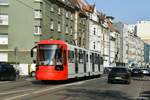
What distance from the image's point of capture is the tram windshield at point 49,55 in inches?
1409

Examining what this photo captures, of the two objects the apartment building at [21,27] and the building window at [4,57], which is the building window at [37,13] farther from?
the building window at [4,57]

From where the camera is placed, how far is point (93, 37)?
350ft

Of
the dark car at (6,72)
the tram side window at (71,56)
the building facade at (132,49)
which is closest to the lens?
the tram side window at (71,56)

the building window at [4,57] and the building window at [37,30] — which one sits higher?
the building window at [37,30]

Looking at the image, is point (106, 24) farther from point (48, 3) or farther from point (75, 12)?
point (48, 3)

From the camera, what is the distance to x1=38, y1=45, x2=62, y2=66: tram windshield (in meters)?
35.8

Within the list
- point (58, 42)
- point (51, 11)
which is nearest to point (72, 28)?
point (51, 11)

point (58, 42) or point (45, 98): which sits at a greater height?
point (58, 42)

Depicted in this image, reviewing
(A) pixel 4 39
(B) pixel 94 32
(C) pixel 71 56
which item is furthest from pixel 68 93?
(B) pixel 94 32

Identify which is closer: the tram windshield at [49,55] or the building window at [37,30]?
the tram windshield at [49,55]

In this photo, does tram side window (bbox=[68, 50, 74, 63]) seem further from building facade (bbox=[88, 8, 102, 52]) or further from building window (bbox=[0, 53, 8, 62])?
building facade (bbox=[88, 8, 102, 52])

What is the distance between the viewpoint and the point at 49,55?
117 ft

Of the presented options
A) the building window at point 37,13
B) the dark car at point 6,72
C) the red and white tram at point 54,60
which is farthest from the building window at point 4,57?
Answer: the red and white tram at point 54,60

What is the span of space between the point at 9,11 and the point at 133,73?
19630 millimetres
